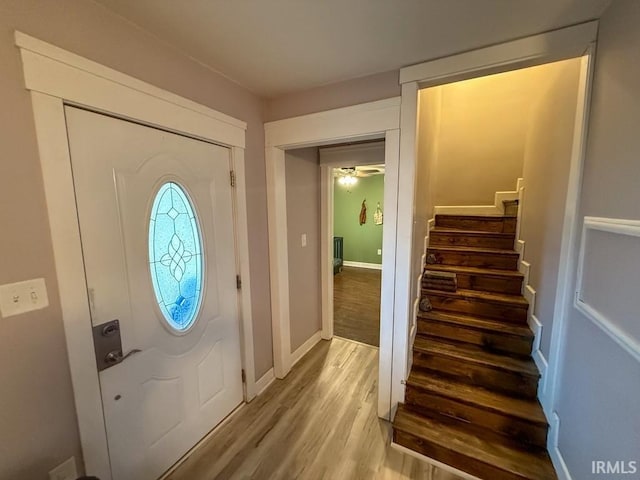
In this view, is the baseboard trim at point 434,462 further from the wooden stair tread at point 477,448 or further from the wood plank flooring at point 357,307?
the wood plank flooring at point 357,307

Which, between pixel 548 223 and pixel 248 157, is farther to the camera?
pixel 248 157

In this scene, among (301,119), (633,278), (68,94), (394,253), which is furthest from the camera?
(301,119)

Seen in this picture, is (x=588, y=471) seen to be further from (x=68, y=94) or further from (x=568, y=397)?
(x=68, y=94)

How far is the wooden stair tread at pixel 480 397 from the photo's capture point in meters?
1.54

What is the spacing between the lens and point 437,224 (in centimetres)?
312

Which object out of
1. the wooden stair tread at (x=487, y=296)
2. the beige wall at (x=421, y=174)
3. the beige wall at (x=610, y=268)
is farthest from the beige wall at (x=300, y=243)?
the beige wall at (x=610, y=268)

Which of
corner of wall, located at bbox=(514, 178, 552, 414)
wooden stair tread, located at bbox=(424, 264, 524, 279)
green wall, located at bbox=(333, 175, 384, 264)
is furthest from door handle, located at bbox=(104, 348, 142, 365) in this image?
green wall, located at bbox=(333, 175, 384, 264)

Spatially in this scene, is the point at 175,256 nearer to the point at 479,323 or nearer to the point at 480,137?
the point at 479,323

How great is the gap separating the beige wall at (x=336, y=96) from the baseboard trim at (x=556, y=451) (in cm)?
210

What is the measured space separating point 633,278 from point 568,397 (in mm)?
809

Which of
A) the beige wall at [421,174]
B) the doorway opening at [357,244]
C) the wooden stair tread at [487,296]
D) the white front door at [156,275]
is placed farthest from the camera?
the doorway opening at [357,244]

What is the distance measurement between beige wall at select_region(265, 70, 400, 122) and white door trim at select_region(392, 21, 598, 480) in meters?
0.11

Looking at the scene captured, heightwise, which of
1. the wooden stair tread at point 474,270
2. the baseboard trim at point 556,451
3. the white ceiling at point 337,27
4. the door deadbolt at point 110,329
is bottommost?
the baseboard trim at point 556,451

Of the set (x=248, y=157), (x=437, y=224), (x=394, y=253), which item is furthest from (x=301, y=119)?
(x=437, y=224)
